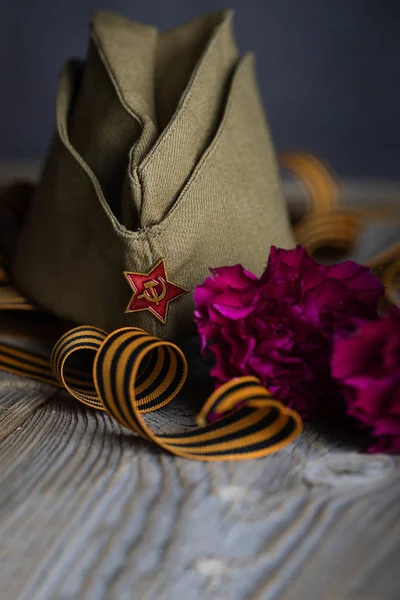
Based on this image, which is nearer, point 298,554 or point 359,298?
point 298,554

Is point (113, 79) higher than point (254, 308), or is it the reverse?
point (113, 79)

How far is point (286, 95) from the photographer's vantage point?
143 centimetres

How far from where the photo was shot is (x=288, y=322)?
0.48m

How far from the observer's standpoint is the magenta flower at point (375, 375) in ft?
1.40

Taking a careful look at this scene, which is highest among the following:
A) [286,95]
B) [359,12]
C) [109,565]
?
[359,12]

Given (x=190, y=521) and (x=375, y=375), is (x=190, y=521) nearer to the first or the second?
(x=190, y=521)

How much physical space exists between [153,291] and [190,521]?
180 mm

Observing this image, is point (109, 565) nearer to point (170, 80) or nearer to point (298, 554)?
point (298, 554)

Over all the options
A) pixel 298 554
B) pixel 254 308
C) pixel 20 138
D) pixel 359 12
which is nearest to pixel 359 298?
pixel 254 308

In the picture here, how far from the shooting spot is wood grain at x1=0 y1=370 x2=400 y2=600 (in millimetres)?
353

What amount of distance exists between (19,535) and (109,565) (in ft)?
0.17

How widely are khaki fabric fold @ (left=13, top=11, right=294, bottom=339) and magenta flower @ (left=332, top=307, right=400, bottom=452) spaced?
150mm

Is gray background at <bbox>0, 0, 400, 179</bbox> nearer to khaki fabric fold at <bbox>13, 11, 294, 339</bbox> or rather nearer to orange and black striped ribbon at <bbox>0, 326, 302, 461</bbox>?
khaki fabric fold at <bbox>13, 11, 294, 339</bbox>

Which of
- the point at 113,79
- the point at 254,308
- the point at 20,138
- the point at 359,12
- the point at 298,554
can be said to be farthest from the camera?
the point at 20,138
